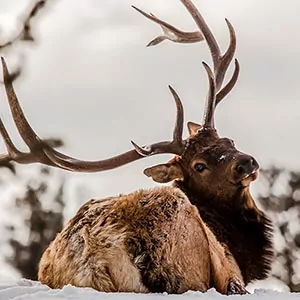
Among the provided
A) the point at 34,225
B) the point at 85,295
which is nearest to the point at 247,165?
the point at 85,295

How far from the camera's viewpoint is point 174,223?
5.54 metres

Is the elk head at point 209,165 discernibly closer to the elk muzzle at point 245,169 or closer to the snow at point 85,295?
the elk muzzle at point 245,169

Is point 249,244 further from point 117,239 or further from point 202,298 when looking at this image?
point 202,298

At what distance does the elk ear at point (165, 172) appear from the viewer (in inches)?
300

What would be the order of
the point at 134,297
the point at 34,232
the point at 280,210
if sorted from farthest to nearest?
1. the point at 280,210
2. the point at 34,232
3. the point at 134,297

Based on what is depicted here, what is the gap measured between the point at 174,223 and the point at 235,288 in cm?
84

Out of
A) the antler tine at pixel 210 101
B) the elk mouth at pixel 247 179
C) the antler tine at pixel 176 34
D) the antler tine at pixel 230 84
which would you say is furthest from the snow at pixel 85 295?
the antler tine at pixel 176 34

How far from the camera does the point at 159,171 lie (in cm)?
767

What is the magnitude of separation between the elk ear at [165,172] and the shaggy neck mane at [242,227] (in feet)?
0.26

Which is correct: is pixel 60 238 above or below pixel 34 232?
above

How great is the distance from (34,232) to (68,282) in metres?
12.3

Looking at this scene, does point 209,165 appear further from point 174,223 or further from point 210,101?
point 174,223

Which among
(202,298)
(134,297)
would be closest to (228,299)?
(202,298)

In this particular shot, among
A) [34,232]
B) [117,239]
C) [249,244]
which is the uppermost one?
[117,239]
